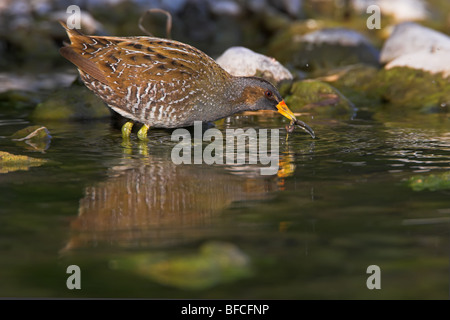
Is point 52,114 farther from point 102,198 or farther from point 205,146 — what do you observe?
point 102,198

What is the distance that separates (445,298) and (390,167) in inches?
129

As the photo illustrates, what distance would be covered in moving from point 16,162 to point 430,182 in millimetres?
4475

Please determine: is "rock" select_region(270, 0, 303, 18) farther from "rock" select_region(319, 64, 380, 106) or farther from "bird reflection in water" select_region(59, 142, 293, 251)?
"bird reflection in water" select_region(59, 142, 293, 251)

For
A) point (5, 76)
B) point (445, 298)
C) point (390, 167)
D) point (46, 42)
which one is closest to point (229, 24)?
point (46, 42)

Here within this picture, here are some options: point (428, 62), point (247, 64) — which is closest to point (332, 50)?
point (428, 62)

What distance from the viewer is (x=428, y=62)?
1280 cm

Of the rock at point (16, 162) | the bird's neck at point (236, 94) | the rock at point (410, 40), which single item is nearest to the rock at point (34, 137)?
the rock at point (16, 162)

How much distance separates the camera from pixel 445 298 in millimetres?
4395

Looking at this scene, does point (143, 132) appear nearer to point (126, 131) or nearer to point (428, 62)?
point (126, 131)

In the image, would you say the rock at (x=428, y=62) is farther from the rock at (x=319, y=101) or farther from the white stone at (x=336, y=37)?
the white stone at (x=336, y=37)

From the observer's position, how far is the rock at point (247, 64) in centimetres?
1173

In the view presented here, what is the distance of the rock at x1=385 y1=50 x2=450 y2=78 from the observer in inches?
495

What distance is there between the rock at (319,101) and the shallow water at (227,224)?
2.96m

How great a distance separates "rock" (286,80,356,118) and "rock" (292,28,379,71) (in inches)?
209
